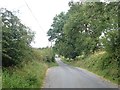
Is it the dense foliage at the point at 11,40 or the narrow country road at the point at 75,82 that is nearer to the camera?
the dense foliage at the point at 11,40

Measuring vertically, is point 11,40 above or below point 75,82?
above

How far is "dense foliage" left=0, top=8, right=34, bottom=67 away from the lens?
16.8m

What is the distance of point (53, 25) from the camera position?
246 feet

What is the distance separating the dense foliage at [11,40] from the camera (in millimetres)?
16781

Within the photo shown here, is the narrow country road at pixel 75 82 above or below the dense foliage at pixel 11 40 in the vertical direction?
below

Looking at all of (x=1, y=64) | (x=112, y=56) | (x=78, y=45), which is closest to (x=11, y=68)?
(x=1, y=64)

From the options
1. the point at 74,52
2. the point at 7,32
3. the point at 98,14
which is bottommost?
the point at 74,52

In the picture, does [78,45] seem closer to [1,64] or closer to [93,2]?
[93,2]

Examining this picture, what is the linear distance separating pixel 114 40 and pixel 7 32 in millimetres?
11776

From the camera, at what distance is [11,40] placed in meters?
17.5

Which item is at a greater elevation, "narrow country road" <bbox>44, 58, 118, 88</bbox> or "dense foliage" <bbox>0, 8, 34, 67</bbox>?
"dense foliage" <bbox>0, 8, 34, 67</bbox>

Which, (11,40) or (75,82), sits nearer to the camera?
(11,40)

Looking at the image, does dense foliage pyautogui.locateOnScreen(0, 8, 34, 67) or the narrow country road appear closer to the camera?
dense foliage pyautogui.locateOnScreen(0, 8, 34, 67)

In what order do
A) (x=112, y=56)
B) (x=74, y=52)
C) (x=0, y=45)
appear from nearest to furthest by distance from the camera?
(x=0, y=45) < (x=112, y=56) < (x=74, y=52)
